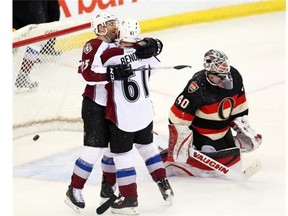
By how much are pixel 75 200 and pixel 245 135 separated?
86cm

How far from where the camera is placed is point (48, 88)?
179 inches

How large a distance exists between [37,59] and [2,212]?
197cm

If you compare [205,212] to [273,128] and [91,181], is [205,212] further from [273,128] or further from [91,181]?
[273,128]

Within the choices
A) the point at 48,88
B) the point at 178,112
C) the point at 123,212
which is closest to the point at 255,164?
the point at 178,112

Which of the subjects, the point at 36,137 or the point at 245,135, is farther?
the point at 36,137

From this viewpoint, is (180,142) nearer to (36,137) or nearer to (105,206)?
(105,206)

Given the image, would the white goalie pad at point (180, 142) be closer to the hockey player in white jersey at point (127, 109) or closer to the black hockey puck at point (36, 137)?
the hockey player in white jersey at point (127, 109)

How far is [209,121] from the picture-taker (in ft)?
12.8

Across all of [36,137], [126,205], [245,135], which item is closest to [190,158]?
[245,135]

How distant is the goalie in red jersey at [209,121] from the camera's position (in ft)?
12.6

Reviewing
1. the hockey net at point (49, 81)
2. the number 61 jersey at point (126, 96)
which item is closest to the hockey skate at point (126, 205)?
the number 61 jersey at point (126, 96)

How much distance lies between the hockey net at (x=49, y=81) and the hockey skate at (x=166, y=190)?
100 centimetres

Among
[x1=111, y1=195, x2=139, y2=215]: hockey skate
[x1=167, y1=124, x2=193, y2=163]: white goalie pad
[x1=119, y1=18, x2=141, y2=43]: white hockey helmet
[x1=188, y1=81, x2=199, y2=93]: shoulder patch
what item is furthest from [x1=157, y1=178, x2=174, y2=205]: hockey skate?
[x1=119, y1=18, x2=141, y2=43]: white hockey helmet

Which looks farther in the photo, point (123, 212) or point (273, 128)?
point (273, 128)
